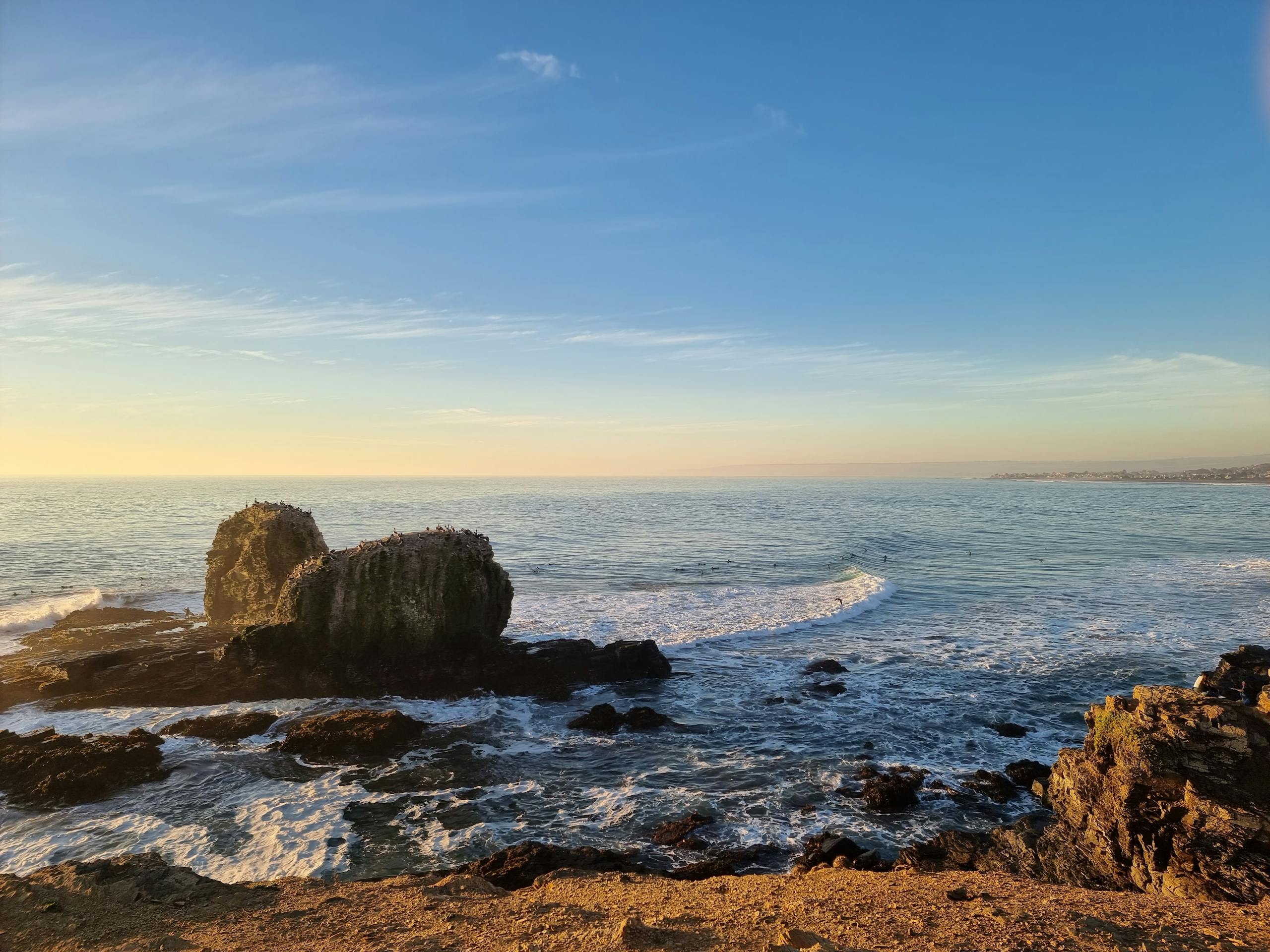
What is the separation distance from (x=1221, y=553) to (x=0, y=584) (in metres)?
84.1

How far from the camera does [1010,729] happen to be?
707 inches

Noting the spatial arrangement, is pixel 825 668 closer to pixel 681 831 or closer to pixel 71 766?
pixel 681 831

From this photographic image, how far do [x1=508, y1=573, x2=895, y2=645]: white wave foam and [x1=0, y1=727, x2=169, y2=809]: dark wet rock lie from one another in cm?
1428

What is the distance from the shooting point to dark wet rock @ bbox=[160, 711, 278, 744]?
57.3 ft

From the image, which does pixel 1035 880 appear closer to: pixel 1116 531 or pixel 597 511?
pixel 1116 531

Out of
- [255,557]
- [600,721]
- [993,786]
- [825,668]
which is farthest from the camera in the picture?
[255,557]

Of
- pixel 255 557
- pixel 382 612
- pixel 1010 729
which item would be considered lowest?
pixel 1010 729

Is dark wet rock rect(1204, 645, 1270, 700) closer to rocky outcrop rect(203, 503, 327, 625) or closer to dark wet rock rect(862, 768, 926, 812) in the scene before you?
dark wet rock rect(862, 768, 926, 812)

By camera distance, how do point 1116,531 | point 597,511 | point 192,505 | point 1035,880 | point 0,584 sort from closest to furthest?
point 1035,880, point 0,584, point 1116,531, point 597,511, point 192,505

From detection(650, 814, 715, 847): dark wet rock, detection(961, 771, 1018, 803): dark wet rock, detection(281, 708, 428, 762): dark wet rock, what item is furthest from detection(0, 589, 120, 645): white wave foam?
detection(961, 771, 1018, 803): dark wet rock

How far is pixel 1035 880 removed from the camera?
400 inches

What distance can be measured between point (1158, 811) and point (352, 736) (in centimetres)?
1670

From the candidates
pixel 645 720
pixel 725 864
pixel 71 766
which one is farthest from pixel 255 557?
pixel 725 864

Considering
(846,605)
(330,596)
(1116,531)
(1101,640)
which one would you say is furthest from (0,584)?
(1116,531)
